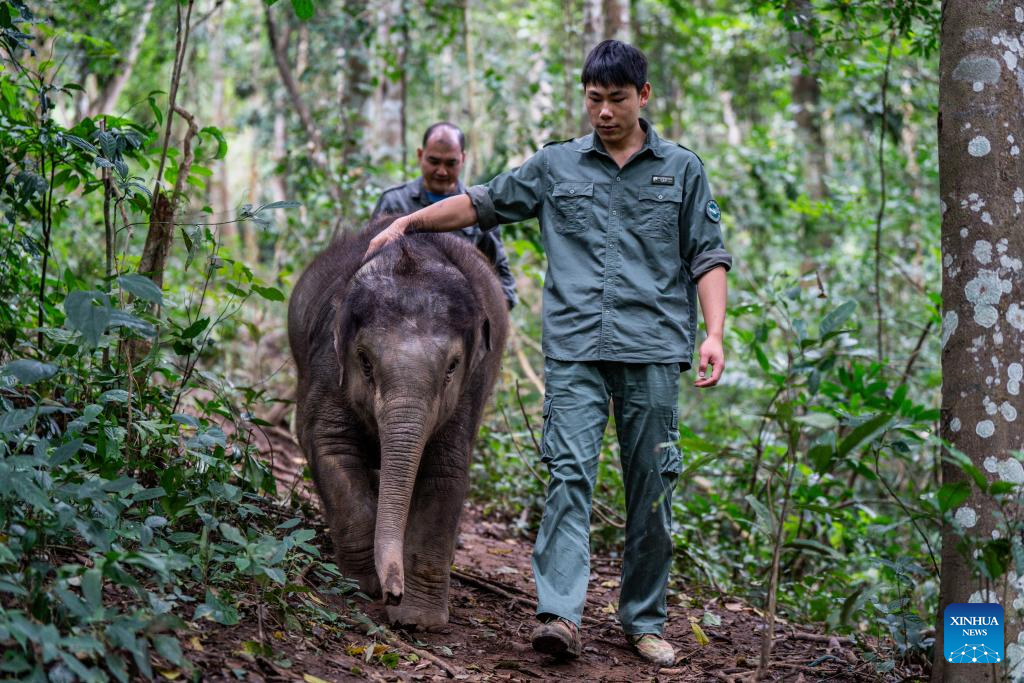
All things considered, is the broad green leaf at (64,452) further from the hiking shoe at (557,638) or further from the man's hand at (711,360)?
the man's hand at (711,360)

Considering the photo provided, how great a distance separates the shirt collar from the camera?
14.9 ft

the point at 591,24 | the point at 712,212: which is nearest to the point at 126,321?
the point at 712,212

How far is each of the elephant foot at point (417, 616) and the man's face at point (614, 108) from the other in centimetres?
230

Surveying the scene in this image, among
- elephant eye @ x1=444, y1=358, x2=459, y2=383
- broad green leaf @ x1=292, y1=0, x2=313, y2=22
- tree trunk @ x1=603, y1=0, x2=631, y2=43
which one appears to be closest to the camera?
broad green leaf @ x1=292, y1=0, x2=313, y2=22

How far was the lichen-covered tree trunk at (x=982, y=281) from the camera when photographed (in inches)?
138

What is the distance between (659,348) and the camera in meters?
4.40

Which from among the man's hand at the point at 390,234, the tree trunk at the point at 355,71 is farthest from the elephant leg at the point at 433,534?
the tree trunk at the point at 355,71

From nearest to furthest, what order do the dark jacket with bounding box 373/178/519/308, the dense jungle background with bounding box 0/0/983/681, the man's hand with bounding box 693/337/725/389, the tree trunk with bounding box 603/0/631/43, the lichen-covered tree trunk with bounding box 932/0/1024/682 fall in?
1. the dense jungle background with bounding box 0/0/983/681
2. the lichen-covered tree trunk with bounding box 932/0/1024/682
3. the man's hand with bounding box 693/337/725/389
4. the dark jacket with bounding box 373/178/519/308
5. the tree trunk with bounding box 603/0/631/43

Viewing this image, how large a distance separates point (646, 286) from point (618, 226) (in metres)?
0.31

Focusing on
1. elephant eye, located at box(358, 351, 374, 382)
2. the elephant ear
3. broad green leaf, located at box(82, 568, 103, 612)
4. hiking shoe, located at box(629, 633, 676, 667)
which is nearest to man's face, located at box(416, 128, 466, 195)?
the elephant ear

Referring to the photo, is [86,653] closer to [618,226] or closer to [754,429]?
[618,226]

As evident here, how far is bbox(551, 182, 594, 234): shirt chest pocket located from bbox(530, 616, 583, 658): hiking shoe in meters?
1.73

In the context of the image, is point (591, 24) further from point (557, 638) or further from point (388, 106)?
point (557, 638)

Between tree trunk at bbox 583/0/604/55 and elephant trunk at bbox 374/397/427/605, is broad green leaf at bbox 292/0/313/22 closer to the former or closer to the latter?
elephant trunk at bbox 374/397/427/605
